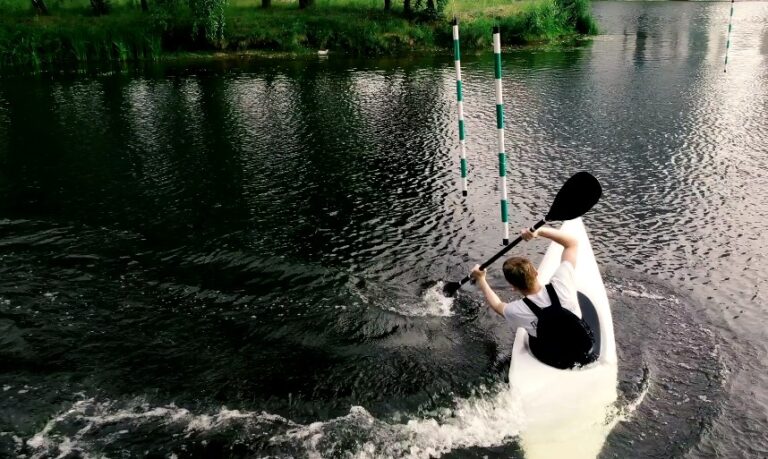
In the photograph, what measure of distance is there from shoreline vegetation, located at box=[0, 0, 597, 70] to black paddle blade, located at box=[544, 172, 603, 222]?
80.3 feet

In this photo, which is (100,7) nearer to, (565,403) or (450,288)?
(450,288)

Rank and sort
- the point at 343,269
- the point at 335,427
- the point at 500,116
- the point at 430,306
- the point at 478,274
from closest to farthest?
the point at 335,427 < the point at 478,274 < the point at 430,306 < the point at 500,116 < the point at 343,269

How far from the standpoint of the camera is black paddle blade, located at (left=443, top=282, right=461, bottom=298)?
8289 millimetres

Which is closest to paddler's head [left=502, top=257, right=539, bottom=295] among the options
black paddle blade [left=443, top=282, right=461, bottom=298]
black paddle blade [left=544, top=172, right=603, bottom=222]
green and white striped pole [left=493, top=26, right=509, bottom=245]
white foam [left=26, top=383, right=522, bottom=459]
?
white foam [left=26, top=383, right=522, bottom=459]

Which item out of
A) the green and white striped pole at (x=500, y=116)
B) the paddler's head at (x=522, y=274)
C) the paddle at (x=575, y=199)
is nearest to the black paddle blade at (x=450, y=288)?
the paddle at (x=575, y=199)

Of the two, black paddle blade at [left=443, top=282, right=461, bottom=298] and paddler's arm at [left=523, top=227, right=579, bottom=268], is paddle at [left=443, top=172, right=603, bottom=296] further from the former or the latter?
black paddle blade at [left=443, top=282, right=461, bottom=298]

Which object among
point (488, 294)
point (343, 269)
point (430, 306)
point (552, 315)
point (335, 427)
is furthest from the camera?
point (343, 269)

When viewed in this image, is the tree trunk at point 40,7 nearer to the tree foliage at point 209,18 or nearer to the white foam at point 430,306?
the tree foliage at point 209,18

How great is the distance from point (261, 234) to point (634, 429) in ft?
22.5

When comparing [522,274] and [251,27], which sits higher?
[251,27]

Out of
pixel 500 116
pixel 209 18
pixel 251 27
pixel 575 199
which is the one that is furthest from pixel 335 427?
pixel 251 27

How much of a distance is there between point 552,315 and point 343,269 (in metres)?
4.30

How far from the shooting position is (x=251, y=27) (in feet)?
105

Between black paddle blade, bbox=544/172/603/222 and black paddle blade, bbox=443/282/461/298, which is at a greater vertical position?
black paddle blade, bbox=544/172/603/222
